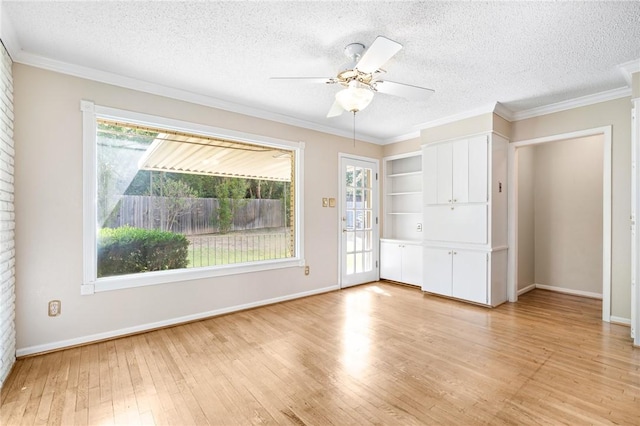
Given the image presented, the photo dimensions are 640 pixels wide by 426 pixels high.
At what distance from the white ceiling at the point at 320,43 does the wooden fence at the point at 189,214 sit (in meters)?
1.24

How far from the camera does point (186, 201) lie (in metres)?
3.54

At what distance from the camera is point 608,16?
2033 millimetres

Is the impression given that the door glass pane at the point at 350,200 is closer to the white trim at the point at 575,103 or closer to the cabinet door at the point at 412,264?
the cabinet door at the point at 412,264

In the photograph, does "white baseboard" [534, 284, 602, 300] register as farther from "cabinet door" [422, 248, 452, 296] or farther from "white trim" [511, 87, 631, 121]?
"white trim" [511, 87, 631, 121]

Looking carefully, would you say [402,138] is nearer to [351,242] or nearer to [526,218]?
[351,242]

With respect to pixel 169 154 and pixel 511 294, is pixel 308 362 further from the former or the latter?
pixel 511 294

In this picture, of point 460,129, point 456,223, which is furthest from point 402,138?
point 456,223

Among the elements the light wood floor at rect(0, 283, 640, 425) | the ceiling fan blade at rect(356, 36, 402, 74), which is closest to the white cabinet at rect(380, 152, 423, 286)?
the light wood floor at rect(0, 283, 640, 425)

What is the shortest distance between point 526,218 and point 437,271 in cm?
180

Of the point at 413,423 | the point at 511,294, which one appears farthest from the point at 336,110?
the point at 511,294

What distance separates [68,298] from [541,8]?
4397mm

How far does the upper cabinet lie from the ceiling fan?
1.75 metres

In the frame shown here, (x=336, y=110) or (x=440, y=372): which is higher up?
(x=336, y=110)

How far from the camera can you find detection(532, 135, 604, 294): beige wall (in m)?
4.40
